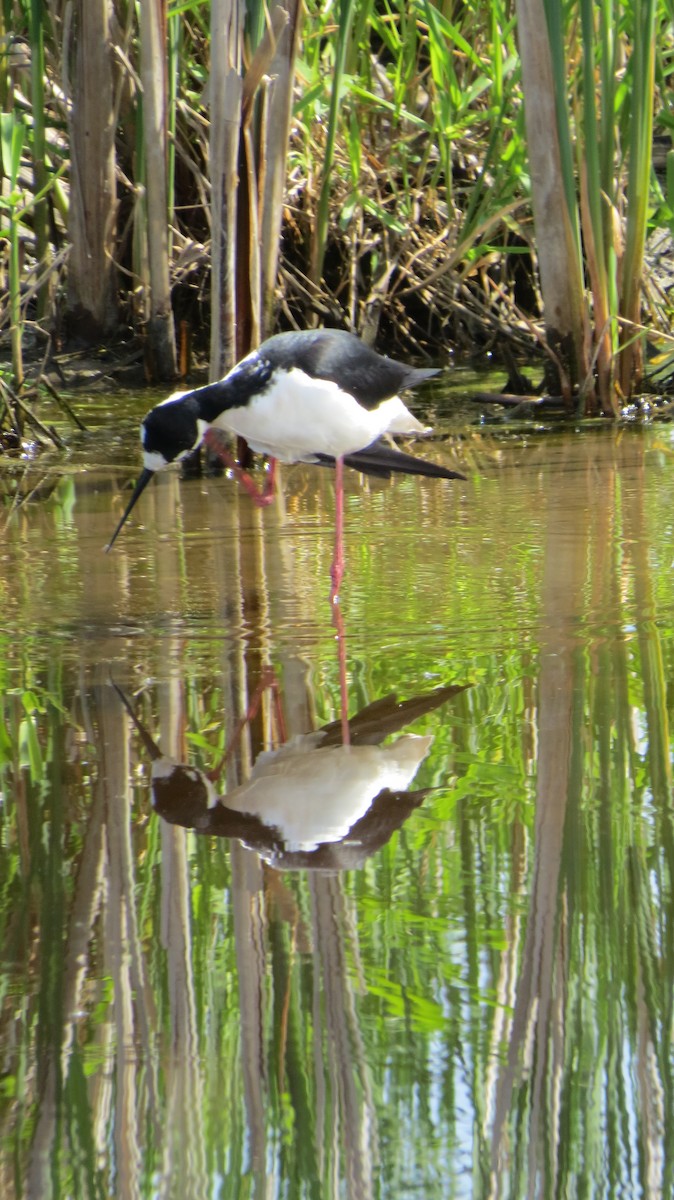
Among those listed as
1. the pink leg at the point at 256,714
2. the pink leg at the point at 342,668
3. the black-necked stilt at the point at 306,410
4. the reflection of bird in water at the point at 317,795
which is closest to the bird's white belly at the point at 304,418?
the black-necked stilt at the point at 306,410

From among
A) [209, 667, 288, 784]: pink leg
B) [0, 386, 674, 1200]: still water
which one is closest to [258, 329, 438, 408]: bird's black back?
[0, 386, 674, 1200]: still water

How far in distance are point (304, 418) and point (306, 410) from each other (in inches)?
1.0

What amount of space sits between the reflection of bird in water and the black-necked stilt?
1003 mm

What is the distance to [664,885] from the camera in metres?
2.13

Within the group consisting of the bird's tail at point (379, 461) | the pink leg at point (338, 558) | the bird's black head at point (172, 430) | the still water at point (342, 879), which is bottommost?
the still water at point (342, 879)

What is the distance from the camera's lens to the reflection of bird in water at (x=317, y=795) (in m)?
2.34

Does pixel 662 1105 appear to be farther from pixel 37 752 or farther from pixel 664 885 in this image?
pixel 37 752

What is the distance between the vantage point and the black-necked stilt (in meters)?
3.96

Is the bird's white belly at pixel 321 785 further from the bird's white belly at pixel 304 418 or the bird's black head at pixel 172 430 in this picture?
the bird's black head at pixel 172 430

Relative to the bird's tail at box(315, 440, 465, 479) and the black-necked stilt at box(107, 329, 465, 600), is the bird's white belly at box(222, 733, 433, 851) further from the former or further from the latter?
the bird's tail at box(315, 440, 465, 479)

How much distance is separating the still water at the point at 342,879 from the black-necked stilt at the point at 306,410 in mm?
325

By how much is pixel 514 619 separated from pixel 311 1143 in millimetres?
1930

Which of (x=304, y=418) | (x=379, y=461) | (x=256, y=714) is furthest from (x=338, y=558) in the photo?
(x=256, y=714)

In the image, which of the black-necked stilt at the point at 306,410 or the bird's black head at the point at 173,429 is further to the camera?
the bird's black head at the point at 173,429
